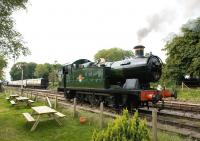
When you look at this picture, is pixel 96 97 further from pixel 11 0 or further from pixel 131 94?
pixel 11 0

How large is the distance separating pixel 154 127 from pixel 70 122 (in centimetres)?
567

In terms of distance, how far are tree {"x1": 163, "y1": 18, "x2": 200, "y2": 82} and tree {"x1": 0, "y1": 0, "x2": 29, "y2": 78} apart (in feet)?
70.1

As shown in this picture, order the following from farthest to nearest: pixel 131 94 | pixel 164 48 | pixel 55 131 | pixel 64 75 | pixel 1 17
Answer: pixel 164 48 → pixel 64 75 → pixel 1 17 → pixel 131 94 → pixel 55 131

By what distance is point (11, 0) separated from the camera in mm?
16719

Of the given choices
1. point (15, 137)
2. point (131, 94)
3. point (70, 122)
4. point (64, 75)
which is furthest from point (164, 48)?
point (15, 137)

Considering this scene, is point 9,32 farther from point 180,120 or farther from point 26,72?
point 26,72

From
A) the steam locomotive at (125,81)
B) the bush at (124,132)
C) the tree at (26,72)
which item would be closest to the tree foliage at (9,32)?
the steam locomotive at (125,81)

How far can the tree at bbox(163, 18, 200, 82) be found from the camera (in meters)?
33.8

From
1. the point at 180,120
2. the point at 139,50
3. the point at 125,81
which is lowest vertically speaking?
the point at 180,120

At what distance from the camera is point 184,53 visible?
35.1 m

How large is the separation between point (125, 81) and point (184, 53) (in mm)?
21495

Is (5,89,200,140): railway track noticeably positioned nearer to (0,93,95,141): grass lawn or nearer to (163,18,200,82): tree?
(0,93,95,141): grass lawn

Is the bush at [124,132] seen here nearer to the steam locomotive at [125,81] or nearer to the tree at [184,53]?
the steam locomotive at [125,81]

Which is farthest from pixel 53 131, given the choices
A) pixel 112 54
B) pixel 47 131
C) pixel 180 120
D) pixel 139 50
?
pixel 112 54
